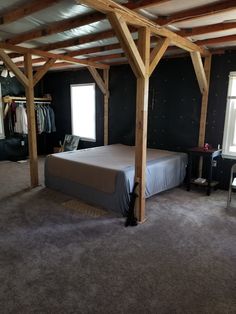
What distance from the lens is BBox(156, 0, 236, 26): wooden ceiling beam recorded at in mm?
2303

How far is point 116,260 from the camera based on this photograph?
7.44 ft

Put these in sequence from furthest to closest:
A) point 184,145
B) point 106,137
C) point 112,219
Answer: point 106,137
point 184,145
point 112,219

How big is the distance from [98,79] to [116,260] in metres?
4.19

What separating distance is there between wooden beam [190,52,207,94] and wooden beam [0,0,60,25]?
93.5 inches

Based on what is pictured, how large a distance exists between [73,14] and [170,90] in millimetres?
2595

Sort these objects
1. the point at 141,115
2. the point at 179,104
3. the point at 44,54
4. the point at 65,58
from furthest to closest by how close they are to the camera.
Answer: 1. the point at 179,104
2. the point at 65,58
3. the point at 44,54
4. the point at 141,115

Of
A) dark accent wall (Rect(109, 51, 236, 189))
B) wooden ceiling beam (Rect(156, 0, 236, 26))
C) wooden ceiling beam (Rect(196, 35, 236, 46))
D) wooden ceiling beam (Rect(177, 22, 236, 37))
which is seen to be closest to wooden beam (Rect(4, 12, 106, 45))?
wooden ceiling beam (Rect(156, 0, 236, 26))

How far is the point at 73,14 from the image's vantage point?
262 centimetres

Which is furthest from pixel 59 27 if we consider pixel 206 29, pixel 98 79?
pixel 98 79

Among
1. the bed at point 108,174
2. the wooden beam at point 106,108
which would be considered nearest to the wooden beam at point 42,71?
the bed at point 108,174

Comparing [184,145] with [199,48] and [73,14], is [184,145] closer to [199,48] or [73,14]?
[199,48]

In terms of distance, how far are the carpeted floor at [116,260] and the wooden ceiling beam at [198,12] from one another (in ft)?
7.60

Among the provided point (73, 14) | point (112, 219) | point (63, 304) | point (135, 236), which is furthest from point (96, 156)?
point (63, 304)

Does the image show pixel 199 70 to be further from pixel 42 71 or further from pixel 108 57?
pixel 42 71
